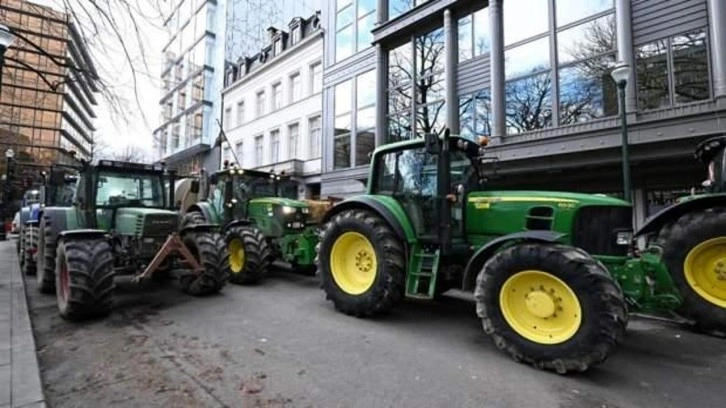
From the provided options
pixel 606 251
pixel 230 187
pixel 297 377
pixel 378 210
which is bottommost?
pixel 297 377

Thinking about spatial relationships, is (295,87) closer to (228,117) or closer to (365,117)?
(365,117)

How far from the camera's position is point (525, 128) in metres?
11.5

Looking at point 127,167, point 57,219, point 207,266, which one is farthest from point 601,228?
point 57,219

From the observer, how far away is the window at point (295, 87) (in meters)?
21.1

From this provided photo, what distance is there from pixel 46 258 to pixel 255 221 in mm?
3888

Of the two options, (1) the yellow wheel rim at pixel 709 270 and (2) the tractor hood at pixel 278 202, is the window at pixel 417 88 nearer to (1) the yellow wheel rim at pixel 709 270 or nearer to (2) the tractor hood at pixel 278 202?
(2) the tractor hood at pixel 278 202

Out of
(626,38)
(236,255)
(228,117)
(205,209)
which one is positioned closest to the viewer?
(236,255)

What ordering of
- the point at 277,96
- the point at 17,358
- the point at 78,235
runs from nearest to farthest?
the point at 17,358 → the point at 78,235 → the point at 277,96

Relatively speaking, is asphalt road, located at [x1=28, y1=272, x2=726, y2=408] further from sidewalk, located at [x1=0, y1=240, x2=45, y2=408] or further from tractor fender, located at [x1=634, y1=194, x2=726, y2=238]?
tractor fender, located at [x1=634, y1=194, x2=726, y2=238]

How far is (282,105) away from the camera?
2227cm

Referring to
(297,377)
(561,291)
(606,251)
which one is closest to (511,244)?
(561,291)

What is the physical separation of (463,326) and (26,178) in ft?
80.4

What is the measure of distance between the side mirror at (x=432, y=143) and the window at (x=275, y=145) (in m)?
18.3

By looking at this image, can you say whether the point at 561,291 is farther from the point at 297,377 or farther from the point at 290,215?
the point at 290,215
